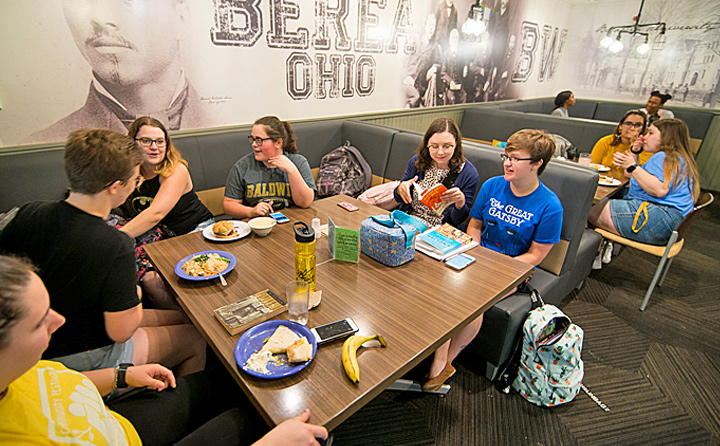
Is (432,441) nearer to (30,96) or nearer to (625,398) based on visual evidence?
(625,398)

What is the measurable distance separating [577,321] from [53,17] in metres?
3.97

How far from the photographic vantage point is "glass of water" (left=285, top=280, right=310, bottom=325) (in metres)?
1.10

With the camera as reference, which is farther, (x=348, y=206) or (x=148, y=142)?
(x=348, y=206)

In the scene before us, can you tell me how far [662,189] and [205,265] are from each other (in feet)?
10.1

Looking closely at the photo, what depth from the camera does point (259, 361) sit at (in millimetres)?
974

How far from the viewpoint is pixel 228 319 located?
3.65 ft

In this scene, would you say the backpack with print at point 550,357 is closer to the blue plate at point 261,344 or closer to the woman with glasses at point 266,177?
the blue plate at point 261,344

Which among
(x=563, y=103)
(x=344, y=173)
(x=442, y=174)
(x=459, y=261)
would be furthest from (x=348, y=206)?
(x=563, y=103)

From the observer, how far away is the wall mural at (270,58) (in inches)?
87.2

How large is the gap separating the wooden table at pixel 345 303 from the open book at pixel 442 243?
0.16 ft

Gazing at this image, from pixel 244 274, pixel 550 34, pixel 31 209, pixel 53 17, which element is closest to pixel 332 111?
pixel 53 17

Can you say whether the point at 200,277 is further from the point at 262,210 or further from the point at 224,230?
the point at 262,210

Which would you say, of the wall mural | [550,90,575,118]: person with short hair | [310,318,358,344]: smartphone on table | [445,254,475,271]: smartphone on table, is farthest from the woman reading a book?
[550,90,575,118]: person with short hair

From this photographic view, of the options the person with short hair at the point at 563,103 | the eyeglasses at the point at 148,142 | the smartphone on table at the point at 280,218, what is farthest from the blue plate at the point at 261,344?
the person with short hair at the point at 563,103
